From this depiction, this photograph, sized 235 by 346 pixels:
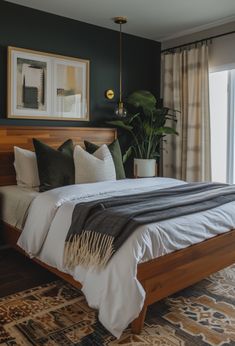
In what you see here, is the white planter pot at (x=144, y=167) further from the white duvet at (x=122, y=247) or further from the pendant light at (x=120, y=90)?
the white duvet at (x=122, y=247)

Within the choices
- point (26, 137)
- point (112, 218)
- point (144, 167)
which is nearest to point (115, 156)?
point (144, 167)

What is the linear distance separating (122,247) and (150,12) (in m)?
2.98

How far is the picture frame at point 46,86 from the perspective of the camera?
12.2 ft

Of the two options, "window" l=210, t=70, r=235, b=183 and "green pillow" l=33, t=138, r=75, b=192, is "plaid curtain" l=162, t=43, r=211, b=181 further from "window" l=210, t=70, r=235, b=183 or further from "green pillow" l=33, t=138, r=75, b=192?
"green pillow" l=33, t=138, r=75, b=192

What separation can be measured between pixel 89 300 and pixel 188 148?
2.93 metres

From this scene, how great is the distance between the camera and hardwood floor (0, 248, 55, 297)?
2.74 m

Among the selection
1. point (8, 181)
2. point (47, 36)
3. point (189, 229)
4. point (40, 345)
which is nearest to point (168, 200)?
point (189, 229)

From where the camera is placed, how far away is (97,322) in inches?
87.4

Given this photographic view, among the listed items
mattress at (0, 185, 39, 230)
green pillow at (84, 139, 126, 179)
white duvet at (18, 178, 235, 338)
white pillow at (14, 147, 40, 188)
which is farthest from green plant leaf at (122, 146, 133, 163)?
mattress at (0, 185, 39, 230)

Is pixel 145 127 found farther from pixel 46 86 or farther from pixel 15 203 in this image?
pixel 15 203

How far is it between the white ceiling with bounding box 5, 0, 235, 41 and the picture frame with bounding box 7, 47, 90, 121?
51 centimetres

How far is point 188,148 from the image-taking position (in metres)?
4.59

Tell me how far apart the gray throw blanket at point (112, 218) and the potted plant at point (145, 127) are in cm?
180

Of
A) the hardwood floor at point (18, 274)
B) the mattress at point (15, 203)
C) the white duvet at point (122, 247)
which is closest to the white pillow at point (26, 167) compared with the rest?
the mattress at point (15, 203)
